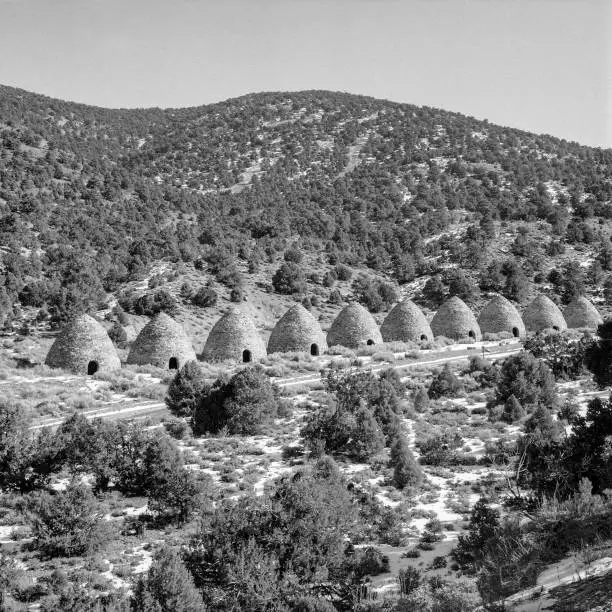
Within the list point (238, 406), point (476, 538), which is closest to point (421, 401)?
point (238, 406)

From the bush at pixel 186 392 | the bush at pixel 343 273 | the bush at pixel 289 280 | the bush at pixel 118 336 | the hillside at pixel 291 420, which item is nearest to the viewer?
the hillside at pixel 291 420

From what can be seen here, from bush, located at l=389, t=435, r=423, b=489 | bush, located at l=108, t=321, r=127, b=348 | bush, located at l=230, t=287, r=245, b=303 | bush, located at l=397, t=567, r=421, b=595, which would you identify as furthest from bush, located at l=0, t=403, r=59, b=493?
bush, located at l=230, t=287, r=245, b=303

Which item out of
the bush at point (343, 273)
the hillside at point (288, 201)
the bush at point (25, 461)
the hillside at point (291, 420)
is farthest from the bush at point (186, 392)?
the bush at point (343, 273)

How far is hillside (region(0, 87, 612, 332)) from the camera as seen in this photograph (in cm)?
5224

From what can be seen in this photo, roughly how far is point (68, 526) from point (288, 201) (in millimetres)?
63712

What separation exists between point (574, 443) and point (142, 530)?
1021 cm

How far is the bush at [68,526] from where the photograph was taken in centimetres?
1252

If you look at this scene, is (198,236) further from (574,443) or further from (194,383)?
(574,443)

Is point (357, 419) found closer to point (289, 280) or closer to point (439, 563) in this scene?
point (439, 563)

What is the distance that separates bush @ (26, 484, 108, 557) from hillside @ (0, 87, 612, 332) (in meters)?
30.4

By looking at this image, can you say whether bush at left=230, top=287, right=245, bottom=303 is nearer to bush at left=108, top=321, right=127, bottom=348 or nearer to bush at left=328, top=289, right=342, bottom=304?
bush at left=328, top=289, right=342, bottom=304

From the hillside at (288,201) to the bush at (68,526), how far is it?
30375mm

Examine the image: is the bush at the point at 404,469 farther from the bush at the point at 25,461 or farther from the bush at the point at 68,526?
the bush at the point at 25,461

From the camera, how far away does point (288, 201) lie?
74250mm
